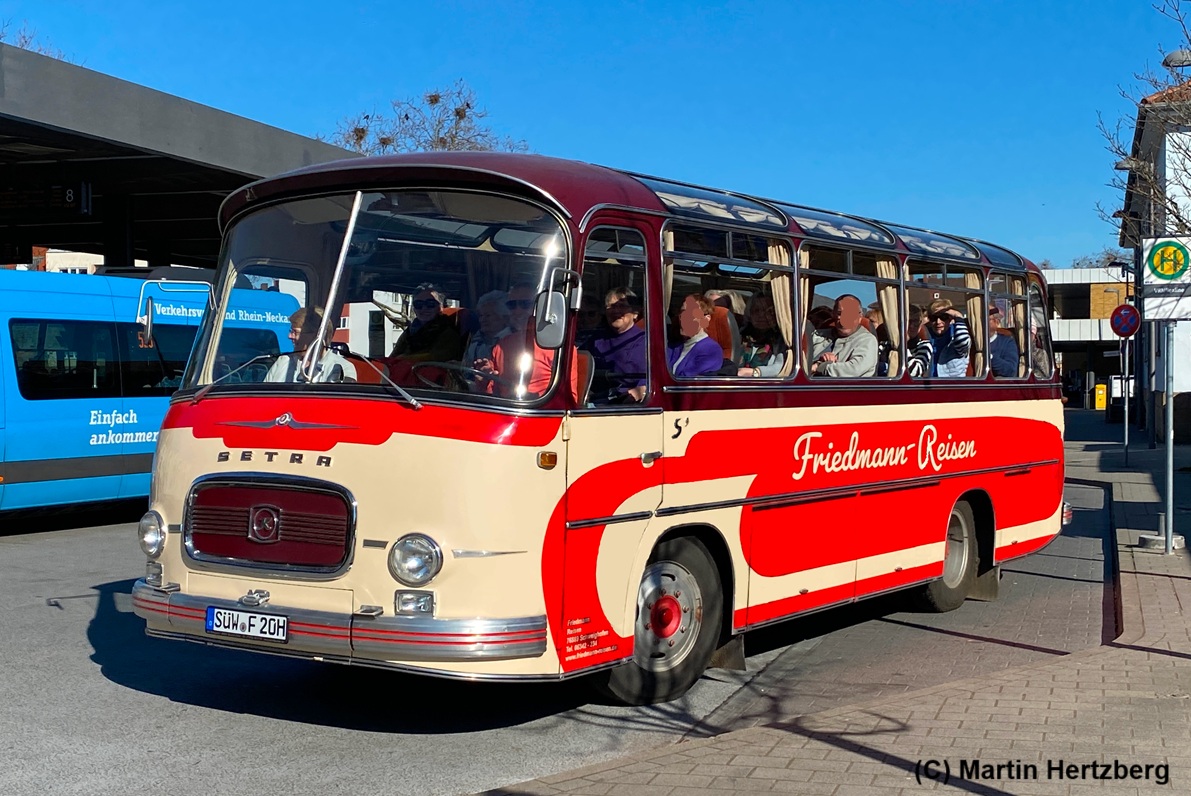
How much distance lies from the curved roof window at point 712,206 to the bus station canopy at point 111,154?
13.5 meters

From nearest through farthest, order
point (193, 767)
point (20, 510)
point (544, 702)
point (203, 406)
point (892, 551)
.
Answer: point (193, 767) → point (203, 406) → point (544, 702) → point (892, 551) → point (20, 510)

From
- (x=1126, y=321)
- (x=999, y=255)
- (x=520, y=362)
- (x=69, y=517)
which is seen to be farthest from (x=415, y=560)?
(x=1126, y=321)

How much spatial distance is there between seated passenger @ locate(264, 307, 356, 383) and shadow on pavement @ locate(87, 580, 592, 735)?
5.29ft

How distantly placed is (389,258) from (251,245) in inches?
44.0

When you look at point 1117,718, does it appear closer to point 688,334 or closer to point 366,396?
point 688,334

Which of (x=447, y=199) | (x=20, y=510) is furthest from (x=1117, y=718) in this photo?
(x=20, y=510)

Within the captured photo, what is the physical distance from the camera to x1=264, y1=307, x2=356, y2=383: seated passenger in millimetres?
6934

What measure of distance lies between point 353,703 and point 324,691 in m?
0.35

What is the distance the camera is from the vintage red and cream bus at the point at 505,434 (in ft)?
21.0

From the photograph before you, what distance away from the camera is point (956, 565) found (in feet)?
36.3

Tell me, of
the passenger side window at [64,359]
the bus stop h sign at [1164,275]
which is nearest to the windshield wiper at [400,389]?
the bus stop h sign at [1164,275]

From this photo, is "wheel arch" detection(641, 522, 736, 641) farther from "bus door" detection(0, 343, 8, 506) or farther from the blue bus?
"bus door" detection(0, 343, 8, 506)

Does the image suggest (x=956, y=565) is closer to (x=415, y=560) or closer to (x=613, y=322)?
(x=613, y=322)

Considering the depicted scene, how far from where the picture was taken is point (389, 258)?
23.1 feet
